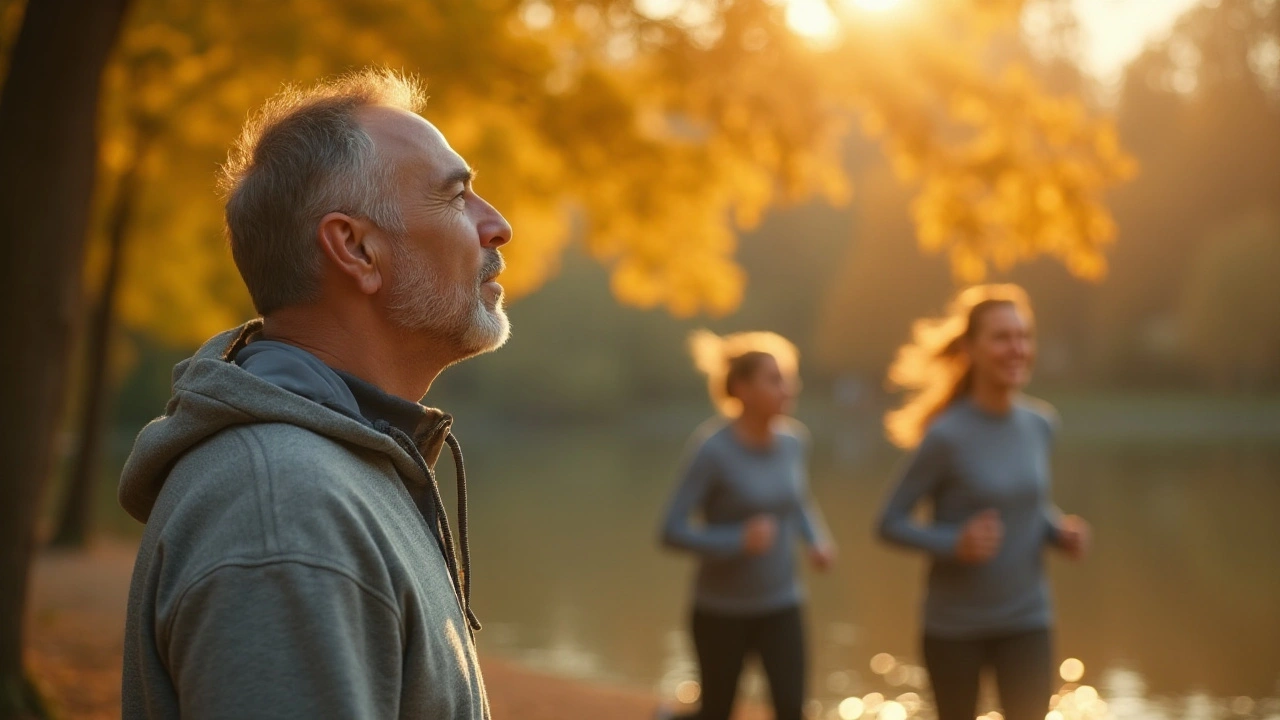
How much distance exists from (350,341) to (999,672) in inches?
152

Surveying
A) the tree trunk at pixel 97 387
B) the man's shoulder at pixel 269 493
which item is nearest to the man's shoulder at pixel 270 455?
the man's shoulder at pixel 269 493

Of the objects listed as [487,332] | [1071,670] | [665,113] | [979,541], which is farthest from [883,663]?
[487,332]

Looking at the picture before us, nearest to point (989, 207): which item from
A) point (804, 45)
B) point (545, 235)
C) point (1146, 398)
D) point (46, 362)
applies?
point (804, 45)

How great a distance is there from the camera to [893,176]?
44.1m

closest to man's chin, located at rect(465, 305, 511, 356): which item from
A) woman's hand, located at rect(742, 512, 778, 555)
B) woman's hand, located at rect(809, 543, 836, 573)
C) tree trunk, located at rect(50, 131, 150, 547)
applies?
woman's hand, located at rect(742, 512, 778, 555)

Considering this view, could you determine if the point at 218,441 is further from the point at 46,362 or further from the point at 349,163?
the point at 46,362

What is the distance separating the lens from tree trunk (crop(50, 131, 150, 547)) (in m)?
14.2

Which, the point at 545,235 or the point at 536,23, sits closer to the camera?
the point at 536,23

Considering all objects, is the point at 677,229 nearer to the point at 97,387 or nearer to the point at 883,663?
the point at 883,663

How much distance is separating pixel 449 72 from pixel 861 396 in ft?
140

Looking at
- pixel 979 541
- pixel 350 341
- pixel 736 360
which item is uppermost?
pixel 736 360

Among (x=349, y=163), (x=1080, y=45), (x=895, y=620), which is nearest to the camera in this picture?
(x=349, y=163)

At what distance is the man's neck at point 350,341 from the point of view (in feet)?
6.26

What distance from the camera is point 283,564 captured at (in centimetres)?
149
